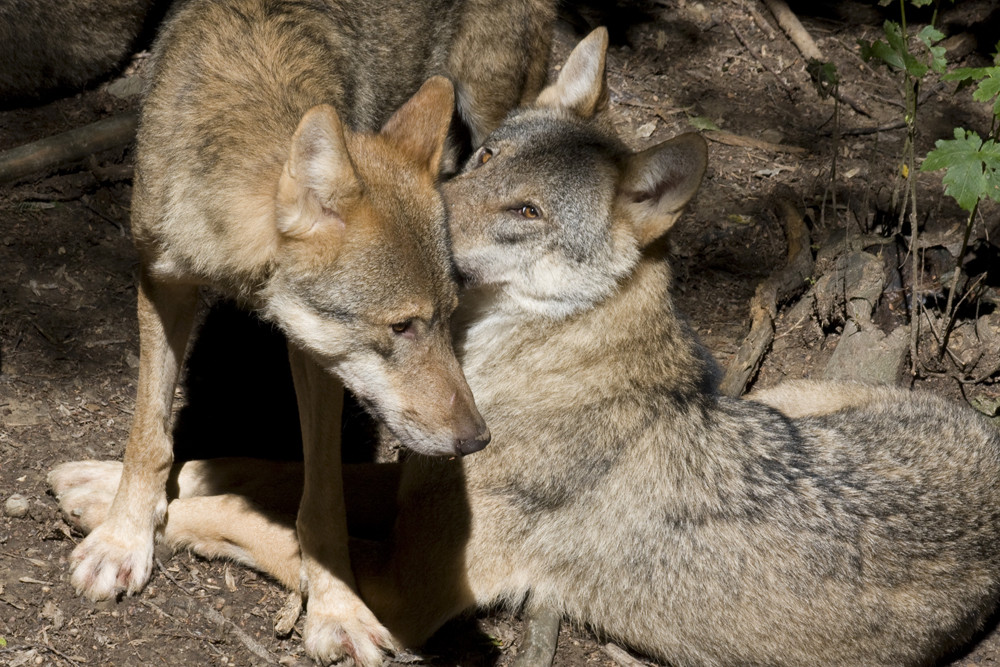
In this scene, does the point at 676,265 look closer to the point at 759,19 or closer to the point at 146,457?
the point at 759,19

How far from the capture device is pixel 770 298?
6.51m

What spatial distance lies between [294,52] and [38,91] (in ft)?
11.2

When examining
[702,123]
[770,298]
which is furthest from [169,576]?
[702,123]

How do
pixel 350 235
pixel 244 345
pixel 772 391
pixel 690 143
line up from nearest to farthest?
pixel 350 235 < pixel 690 143 < pixel 772 391 < pixel 244 345

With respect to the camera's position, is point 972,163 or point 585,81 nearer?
point 972,163

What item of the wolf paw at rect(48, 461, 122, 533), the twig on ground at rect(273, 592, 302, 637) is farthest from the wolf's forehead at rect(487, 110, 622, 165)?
the wolf paw at rect(48, 461, 122, 533)

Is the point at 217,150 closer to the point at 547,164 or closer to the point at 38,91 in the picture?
the point at 547,164

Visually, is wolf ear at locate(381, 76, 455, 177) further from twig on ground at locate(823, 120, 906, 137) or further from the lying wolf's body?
twig on ground at locate(823, 120, 906, 137)

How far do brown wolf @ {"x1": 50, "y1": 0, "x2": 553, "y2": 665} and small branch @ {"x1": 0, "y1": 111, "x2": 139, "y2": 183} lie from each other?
2.10 metres

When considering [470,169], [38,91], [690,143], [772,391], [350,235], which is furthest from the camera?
[38,91]

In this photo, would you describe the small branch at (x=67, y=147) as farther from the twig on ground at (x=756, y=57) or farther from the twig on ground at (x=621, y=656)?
the twig on ground at (x=756, y=57)

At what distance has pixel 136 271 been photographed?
5.93 metres

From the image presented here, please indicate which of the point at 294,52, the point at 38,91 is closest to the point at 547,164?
the point at 294,52

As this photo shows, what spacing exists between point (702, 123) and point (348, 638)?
16.8ft
